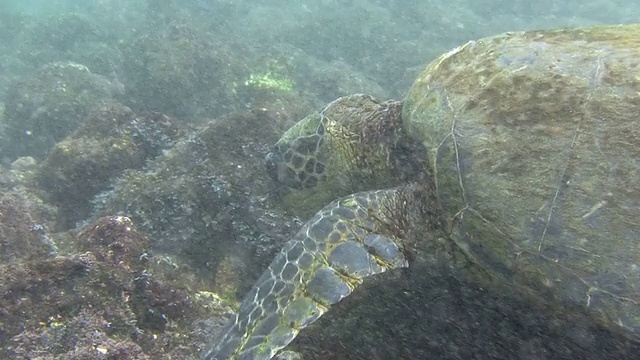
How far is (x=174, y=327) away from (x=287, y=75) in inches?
310

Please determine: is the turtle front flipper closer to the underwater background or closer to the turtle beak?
the underwater background

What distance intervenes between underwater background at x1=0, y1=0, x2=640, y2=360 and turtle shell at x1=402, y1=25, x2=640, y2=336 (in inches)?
8.3

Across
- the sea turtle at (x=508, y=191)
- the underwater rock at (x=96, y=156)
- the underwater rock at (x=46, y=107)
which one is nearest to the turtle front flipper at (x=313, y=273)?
the sea turtle at (x=508, y=191)

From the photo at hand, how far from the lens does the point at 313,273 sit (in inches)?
116

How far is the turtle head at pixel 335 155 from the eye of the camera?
3.71m

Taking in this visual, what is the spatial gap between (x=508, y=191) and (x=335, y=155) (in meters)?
1.70

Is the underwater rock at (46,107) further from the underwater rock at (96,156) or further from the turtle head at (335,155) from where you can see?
the turtle head at (335,155)

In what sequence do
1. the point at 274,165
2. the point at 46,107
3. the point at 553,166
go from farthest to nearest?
the point at 46,107 < the point at 274,165 < the point at 553,166

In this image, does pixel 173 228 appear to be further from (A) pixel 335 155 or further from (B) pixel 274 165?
(A) pixel 335 155

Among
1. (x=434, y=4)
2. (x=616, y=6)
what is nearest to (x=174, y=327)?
(x=434, y=4)

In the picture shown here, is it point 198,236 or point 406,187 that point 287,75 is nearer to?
point 198,236

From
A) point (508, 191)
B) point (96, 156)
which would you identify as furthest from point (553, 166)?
point (96, 156)

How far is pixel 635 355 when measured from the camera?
2090mm

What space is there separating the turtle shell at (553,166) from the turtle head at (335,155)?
32.9 inches
